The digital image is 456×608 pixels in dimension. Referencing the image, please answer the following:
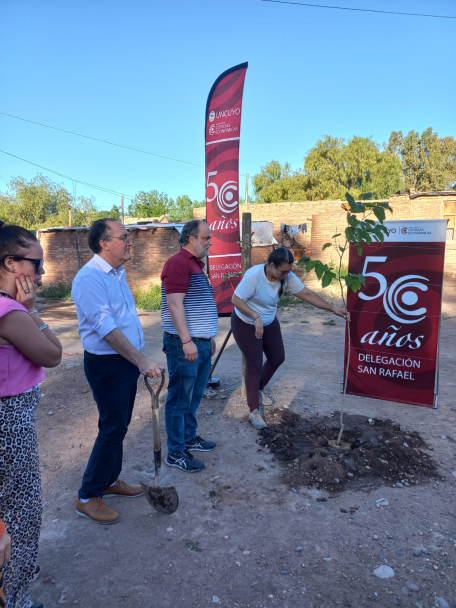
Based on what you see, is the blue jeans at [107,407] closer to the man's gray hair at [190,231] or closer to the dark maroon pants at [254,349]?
the man's gray hair at [190,231]

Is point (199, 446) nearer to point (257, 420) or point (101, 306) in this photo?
point (257, 420)

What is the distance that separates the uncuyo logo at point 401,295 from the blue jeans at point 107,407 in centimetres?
280

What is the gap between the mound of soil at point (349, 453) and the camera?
3.15 meters

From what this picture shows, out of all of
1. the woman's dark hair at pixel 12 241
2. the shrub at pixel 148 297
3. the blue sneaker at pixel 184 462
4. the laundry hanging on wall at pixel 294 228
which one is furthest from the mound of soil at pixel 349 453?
the laundry hanging on wall at pixel 294 228

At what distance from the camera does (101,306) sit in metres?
2.38

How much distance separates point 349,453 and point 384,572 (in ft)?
4.22

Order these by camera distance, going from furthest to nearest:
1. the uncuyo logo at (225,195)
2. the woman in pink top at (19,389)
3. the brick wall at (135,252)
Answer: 1. the brick wall at (135,252)
2. the uncuyo logo at (225,195)
3. the woman in pink top at (19,389)

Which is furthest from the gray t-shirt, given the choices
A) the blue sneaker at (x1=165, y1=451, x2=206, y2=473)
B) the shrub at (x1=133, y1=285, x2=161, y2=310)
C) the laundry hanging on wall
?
the laundry hanging on wall

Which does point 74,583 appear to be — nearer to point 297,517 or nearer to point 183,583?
point 183,583

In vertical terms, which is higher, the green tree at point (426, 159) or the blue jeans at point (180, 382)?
the green tree at point (426, 159)

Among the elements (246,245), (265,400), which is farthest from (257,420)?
(246,245)

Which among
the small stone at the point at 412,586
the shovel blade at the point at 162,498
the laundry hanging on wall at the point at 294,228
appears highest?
the laundry hanging on wall at the point at 294,228

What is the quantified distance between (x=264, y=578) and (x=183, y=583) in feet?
1.43

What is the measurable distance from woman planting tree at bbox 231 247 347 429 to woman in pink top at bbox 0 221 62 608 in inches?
86.4
